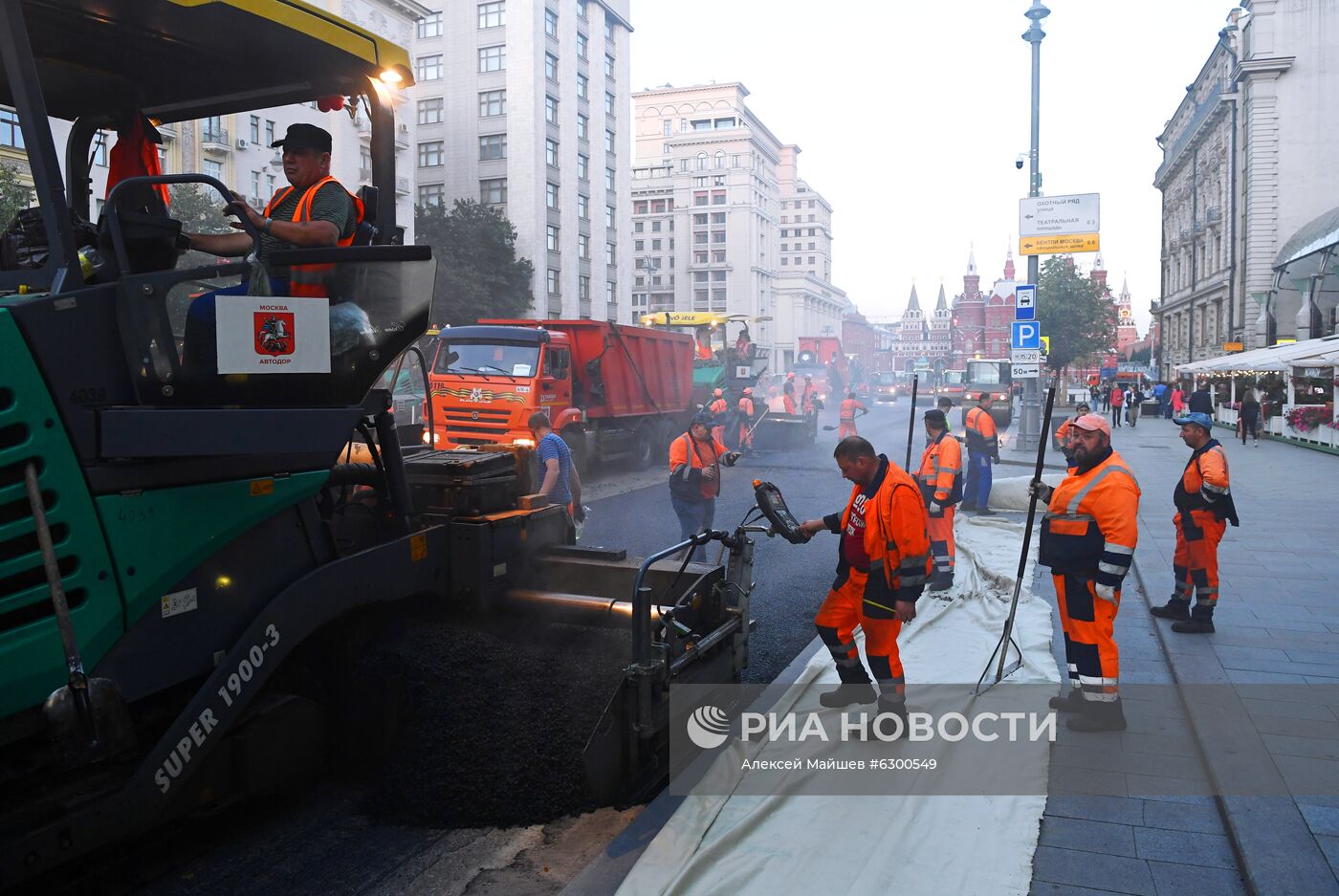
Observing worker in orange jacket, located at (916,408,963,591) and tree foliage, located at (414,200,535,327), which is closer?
worker in orange jacket, located at (916,408,963,591)

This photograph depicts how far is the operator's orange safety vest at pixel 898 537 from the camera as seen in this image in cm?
509

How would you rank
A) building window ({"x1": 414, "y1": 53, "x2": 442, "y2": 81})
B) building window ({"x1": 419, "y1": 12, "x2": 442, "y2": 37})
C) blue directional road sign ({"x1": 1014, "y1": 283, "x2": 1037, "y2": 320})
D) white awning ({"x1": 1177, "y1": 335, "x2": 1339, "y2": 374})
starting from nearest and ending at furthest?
blue directional road sign ({"x1": 1014, "y1": 283, "x2": 1037, "y2": 320}) < white awning ({"x1": 1177, "y1": 335, "x2": 1339, "y2": 374}) < building window ({"x1": 419, "y1": 12, "x2": 442, "y2": 37}) < building window ({"x1": 414, "y1": 53, "x2": 442, "y2": 81})

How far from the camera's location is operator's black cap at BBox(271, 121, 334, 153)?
151 inches

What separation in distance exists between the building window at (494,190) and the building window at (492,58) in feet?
20.2

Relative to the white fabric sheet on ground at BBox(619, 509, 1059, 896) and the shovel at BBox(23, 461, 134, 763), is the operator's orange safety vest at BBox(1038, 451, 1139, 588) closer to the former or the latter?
the white fabric sheet on ground at BBox(619, 509, 1059, 896)

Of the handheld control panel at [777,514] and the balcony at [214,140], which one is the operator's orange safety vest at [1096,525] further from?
the balcony at [214,140]

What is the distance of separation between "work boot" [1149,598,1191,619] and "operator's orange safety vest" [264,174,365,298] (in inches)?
270

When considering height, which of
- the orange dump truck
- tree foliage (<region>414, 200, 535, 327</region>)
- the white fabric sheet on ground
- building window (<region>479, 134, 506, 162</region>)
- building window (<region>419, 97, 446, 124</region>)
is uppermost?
building window (<region>419, 97, 446, 124</region>)

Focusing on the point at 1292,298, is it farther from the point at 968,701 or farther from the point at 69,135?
the point at 69,135

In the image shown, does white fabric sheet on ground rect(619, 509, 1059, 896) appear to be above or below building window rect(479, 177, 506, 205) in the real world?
below

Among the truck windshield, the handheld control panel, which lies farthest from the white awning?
the handheld control panel

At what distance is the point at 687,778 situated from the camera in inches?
187

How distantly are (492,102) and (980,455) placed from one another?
160 ft

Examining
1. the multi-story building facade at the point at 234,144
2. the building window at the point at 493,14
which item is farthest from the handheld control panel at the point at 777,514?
the building window at the point at 493,14
